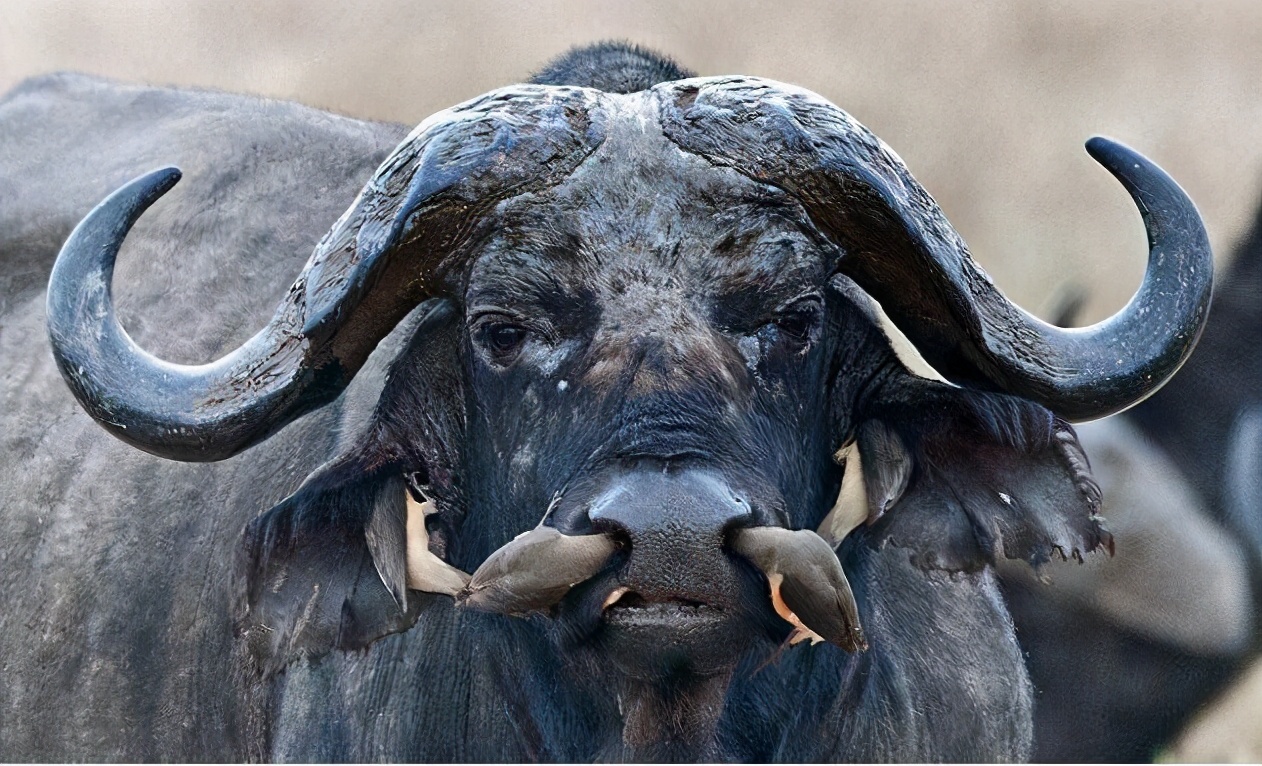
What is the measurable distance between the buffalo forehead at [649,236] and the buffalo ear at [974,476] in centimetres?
72

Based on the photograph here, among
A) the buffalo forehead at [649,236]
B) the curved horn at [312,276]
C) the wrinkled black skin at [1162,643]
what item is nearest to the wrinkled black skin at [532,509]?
the buffalo forehead at [649,236]

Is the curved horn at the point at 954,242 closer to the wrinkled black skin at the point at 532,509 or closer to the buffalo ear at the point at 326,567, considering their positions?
the wrinkled black skin at the point at 532,509

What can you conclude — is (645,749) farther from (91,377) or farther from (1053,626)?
(1053,626)

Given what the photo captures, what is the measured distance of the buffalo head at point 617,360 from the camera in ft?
11.3

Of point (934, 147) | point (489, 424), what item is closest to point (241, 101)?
point (489, 424)

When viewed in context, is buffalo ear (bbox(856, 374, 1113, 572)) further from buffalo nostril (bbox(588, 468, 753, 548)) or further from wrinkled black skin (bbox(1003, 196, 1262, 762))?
wrinkled black skin (bbox(1003, 196, 1262, 762))

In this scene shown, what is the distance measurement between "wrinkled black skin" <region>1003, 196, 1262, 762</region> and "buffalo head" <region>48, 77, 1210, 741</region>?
8.65 feet

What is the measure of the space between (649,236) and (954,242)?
2.81ft

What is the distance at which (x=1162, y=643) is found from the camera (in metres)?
8.01

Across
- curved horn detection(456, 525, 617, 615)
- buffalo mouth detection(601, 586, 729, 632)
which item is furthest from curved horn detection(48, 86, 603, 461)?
buffalo mouth detection(601, 586, 729, 632)

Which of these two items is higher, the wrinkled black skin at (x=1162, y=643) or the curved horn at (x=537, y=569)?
the curved horn at (x=537, y=569)

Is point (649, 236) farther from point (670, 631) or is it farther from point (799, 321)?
point (670, 631)

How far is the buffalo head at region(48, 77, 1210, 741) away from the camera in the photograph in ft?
11.3

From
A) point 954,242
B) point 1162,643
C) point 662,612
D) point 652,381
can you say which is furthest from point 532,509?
point 1162,643
